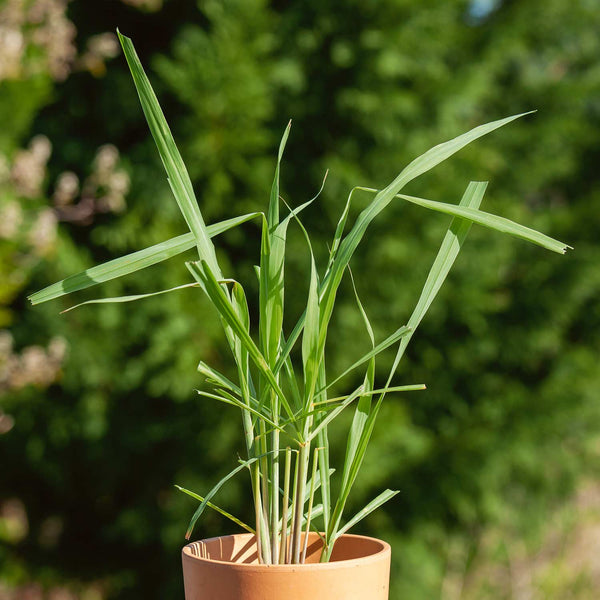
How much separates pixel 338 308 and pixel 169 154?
6.77 feet

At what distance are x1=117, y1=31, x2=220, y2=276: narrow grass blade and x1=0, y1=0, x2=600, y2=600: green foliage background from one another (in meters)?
1.95

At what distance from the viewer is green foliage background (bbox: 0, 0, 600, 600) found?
2.56 m

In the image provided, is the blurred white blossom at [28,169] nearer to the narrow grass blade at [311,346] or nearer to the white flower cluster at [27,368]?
the white flower cluster at [27,368]

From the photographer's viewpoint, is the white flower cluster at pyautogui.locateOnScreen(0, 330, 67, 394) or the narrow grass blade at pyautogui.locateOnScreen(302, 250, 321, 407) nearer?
the narrow grass blade at pyautogui.locateOnScreen(302, 250, 321, 407)

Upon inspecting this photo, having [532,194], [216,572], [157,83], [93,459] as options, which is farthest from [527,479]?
[216,572]

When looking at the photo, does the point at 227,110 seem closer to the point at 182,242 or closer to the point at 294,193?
the point at 294,193

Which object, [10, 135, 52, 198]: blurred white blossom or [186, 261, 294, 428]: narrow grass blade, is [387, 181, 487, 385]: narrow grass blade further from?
[10, 135, 52, 198]: blurred white blossom

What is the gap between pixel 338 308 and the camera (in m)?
2.55

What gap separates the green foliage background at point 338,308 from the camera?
256 cm

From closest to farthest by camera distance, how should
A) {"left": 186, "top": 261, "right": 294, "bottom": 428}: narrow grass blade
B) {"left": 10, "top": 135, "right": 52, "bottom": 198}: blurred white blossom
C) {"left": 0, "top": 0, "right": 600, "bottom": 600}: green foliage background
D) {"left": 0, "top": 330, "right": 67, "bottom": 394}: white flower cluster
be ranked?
{"left": 186, "top": 261, "right": 294, "bottom": 428}: narrow grass blade
{"left": 10, "top": 135, "right": 52, "bottom": 198}: blurred white blossom
{"left": 0, "top": 330, "right": 67, "bottom": 394}: white flower cluster
{"left": 0, "top": 0, "right": 600, "bottom": 600}: green foliage background

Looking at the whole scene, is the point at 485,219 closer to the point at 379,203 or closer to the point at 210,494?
the point at 379,203

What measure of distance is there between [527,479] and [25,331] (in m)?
1.90

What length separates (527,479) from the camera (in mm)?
2789

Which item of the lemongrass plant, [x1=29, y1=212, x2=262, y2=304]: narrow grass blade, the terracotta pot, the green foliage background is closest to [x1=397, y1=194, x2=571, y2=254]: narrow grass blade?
the lemongrass plant
